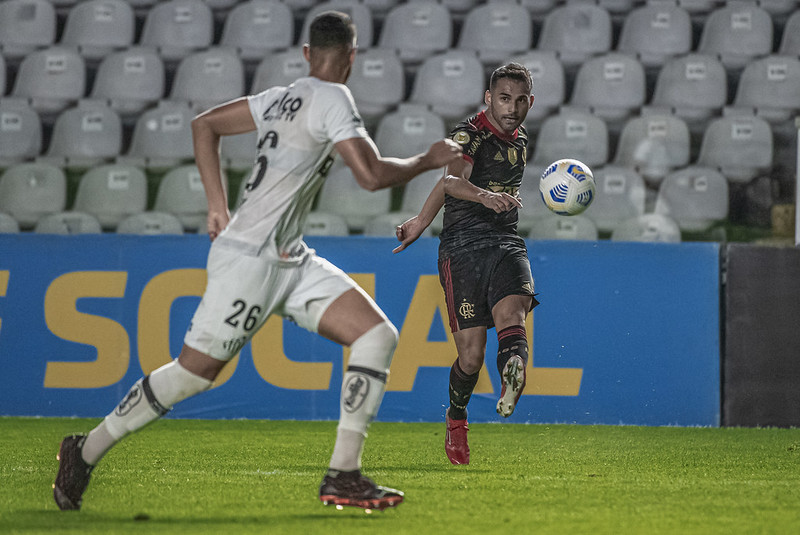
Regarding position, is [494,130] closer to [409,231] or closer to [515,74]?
[515,74]

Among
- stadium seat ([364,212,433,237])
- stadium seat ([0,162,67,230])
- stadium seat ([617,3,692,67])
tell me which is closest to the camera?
stadium seat ([364,212,433,237])

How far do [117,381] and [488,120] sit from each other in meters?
3.63

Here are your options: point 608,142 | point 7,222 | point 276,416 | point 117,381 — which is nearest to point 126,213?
point 7,222

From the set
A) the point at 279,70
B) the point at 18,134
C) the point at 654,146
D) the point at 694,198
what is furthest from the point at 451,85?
the point at 18,134

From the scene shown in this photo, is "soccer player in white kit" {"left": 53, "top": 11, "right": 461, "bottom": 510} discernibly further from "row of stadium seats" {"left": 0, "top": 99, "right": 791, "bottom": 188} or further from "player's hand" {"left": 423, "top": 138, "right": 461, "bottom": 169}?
"row of stadium seats" {"left": 0, "top": 99, "right": 791, "bottom": 188}

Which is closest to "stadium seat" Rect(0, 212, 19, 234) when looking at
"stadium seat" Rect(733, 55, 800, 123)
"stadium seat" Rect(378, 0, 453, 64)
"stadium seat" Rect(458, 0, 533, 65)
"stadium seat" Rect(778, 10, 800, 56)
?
"stadium seat" Rect(378, 0, 453, 64)

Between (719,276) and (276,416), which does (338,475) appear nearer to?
(276,416)

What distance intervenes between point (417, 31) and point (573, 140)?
225 centimetres

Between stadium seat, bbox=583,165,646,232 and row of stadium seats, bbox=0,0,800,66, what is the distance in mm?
1903

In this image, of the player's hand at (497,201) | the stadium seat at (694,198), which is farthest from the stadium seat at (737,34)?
the player's hand at (497,201)

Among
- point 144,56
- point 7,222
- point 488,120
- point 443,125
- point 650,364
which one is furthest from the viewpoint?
point 144,56

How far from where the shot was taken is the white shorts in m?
3.73

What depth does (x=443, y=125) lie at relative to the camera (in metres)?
10.2

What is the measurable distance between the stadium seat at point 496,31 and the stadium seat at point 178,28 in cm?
273
